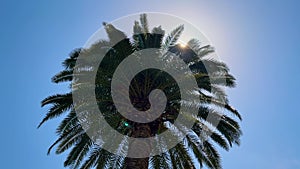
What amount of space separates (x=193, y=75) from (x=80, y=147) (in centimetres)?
479

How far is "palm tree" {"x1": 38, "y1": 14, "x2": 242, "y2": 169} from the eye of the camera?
13445 millimetres

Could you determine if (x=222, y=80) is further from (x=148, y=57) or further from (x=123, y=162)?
(x=123, y=162)

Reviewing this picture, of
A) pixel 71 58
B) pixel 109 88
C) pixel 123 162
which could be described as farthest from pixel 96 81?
pixel 123 162

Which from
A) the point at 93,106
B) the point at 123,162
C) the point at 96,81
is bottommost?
the point at 123,162

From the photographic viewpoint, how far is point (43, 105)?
1420cm

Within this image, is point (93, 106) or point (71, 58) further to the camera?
point (71, 58)

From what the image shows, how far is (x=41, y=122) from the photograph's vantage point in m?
14.1

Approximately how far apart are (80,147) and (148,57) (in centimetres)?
405

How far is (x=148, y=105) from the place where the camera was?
542 inches

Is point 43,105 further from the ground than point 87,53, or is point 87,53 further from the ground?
point 87,53

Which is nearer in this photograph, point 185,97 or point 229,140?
point 185,97

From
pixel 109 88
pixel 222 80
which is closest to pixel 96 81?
pixel 109 88

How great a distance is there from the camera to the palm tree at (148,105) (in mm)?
13445

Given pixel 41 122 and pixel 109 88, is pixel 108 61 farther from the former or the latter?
pixel 41 122
